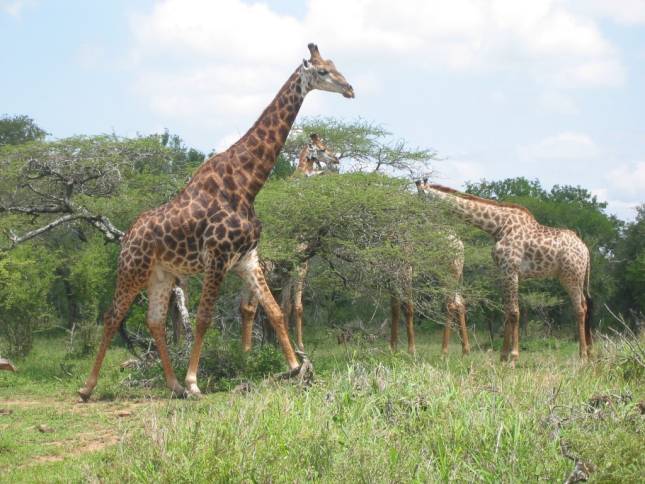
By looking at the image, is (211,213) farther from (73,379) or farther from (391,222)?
(73,379)

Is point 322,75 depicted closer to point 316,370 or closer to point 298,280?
point 316,370

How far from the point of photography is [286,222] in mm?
10555

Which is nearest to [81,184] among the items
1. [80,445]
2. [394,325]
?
[394,325]

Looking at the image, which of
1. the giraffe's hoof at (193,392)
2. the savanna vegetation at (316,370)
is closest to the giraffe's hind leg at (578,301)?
the savanna vegetation at (316,370)

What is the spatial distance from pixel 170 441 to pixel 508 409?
2.47m

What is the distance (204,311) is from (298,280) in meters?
3.55

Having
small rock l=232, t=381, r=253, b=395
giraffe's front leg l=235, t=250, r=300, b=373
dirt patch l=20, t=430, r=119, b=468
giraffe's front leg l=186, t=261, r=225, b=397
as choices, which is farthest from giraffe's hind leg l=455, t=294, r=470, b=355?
dirt patch l=20, t=430, r=119, b=468

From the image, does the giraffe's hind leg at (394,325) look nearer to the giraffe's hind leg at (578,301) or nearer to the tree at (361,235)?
the tree at (361,235)

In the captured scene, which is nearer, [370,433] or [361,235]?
[370,433]

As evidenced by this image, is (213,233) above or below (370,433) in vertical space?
above

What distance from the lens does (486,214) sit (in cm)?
1231

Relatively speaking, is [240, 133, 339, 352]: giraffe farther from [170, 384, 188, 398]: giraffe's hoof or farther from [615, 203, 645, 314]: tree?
[615, 203, 645, 314]: tree

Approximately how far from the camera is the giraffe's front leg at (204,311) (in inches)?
336

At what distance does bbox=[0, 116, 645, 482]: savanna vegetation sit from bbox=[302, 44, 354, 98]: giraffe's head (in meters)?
1.74
